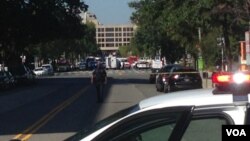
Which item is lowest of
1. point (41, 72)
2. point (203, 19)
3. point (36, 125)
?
point (41, 72)

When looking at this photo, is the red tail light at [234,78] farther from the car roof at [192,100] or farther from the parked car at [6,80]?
the parked car at [6,80]

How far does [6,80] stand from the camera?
47594 mm

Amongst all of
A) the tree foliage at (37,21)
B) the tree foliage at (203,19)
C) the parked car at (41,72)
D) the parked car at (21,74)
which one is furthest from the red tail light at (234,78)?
the parked car at (41,72)

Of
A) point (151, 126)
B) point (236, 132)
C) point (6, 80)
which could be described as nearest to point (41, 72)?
point (6, 80)

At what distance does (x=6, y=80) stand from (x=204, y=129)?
146ft

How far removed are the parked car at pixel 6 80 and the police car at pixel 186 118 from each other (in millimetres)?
42812

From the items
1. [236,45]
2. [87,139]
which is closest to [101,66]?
[87,139]

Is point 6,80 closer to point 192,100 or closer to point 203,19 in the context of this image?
point 203,19

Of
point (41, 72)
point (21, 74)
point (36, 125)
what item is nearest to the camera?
point (36, 125)

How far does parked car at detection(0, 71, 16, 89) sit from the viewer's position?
4649 centimetres

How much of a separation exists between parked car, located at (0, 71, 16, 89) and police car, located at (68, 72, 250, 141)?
140ft

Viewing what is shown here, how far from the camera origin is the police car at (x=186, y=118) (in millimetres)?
3920

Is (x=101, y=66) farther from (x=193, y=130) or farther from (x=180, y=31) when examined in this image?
(x=193, y=130)

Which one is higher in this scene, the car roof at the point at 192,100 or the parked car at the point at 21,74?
the car roof at the point at 192,100
